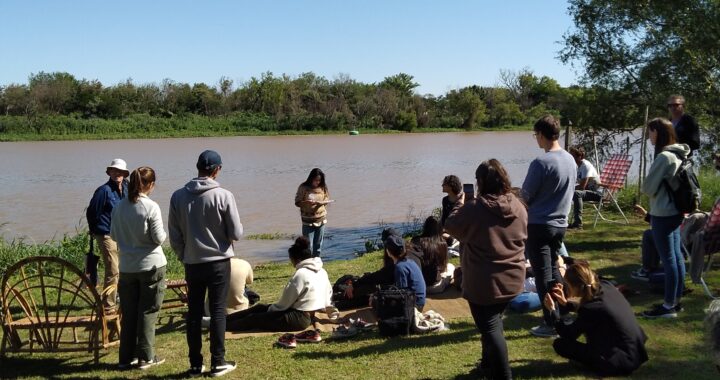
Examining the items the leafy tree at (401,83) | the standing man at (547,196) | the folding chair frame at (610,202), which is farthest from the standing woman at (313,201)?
the leafy tree at (401,83)

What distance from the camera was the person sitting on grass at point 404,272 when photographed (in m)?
5.69

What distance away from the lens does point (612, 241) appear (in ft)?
29.3

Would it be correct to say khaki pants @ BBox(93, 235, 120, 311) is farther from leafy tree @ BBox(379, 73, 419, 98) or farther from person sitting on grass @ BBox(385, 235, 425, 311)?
leafy tree @ BBox(379, 73, 419, 98)

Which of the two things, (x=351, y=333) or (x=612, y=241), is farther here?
(x=612, y=241)

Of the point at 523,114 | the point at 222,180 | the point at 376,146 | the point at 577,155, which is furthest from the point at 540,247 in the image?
the point at 523,114

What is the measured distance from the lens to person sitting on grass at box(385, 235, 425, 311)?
5.69 meters

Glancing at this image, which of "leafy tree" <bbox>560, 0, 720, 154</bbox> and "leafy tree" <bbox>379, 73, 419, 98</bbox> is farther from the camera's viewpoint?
"leafy tree" <bbox>379, 73, 419, 98</bbox>

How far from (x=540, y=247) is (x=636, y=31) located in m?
9.58

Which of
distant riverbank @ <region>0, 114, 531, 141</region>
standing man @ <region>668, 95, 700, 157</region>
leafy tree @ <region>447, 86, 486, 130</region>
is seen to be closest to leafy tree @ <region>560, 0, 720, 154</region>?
standing man @ <region>668, 95, 700, 157</region>

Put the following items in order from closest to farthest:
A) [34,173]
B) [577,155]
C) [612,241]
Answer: [612,241]
[577,155]
[34,173]

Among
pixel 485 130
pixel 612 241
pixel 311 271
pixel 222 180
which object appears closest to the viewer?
pixel 311 271

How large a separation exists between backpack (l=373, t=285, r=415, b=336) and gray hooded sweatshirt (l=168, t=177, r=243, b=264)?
4.88 feet

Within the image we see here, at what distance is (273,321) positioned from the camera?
572 cm

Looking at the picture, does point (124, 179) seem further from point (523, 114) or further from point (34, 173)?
point (523, 114)
